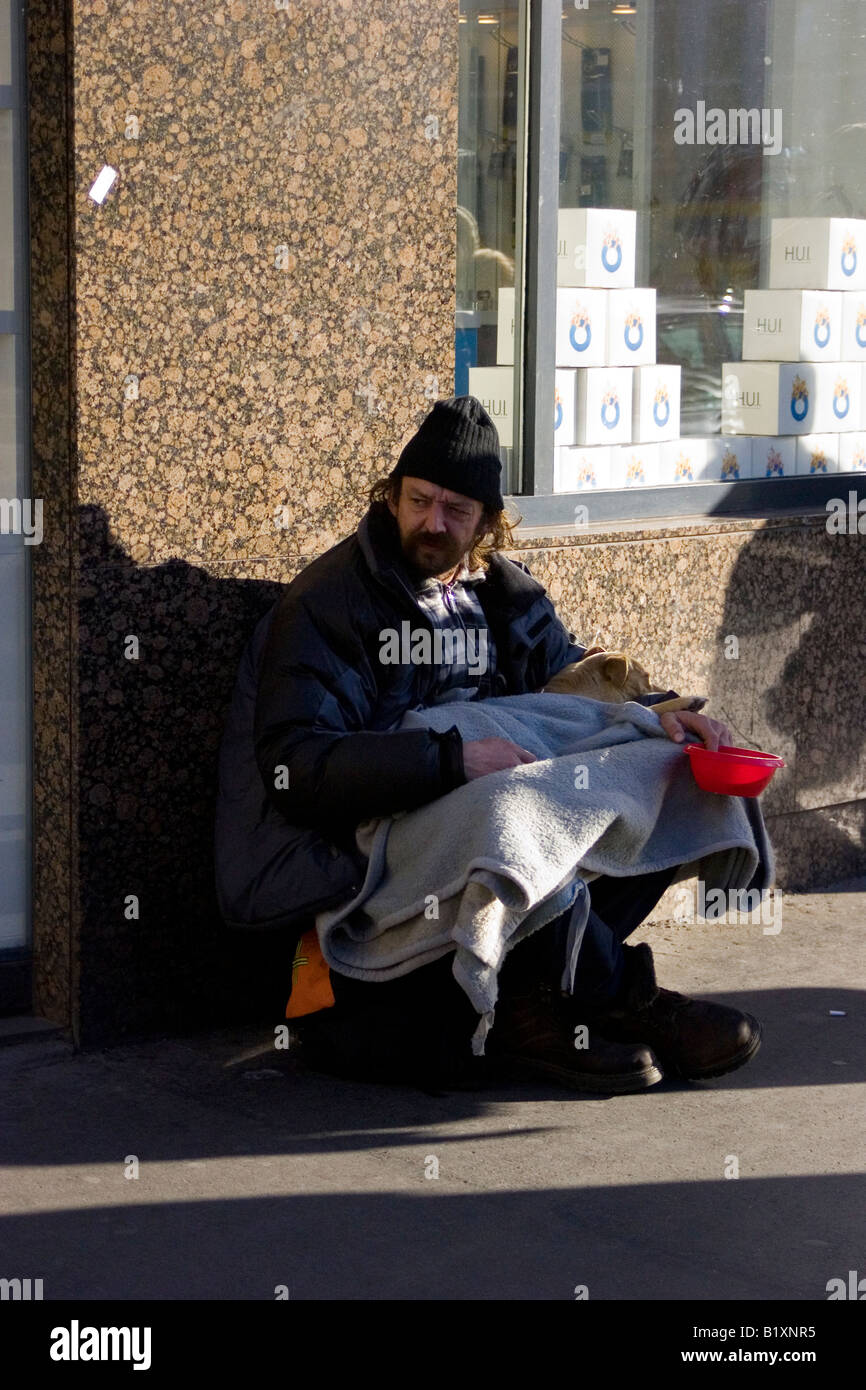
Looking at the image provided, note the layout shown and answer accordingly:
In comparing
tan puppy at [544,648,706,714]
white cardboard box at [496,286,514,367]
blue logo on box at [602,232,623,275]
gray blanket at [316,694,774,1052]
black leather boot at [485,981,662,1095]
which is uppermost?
blue logo on box at [602,232,623,275]

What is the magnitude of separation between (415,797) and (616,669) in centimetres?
83

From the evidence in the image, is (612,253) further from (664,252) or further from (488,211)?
(488,211)

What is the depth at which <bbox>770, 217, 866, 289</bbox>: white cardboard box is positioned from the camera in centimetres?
607

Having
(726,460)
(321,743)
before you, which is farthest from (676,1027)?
(726,460)

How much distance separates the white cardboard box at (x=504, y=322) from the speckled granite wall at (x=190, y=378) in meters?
0.58

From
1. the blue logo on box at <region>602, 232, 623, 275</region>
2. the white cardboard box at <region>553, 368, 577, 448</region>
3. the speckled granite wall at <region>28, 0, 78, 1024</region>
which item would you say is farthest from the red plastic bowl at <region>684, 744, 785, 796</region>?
the blue logo on box at <region>602, 232, 623, 275</region>

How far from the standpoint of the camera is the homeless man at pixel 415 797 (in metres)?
3.79

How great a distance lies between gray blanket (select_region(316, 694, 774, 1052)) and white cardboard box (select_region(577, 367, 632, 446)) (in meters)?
1.45

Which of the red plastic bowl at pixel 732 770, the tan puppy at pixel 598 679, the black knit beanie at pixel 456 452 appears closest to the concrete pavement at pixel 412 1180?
the red plastic bowl at pixel 732 770

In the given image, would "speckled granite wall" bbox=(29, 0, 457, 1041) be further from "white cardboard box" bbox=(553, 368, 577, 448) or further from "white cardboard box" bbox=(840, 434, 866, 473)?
"white cardboard box" bbox=(840, 434, 866, 473)

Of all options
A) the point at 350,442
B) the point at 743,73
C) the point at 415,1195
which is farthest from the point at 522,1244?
the point at 743,73

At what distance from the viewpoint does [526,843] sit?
3.63 meters

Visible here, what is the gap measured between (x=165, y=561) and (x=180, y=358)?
0.44m
